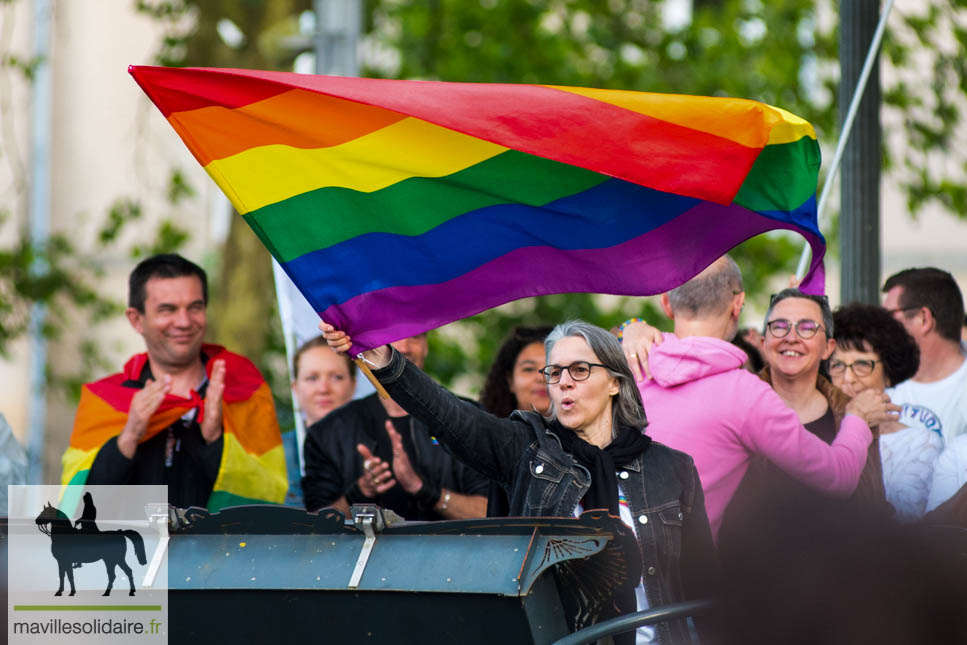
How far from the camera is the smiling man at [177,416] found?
4539 mm

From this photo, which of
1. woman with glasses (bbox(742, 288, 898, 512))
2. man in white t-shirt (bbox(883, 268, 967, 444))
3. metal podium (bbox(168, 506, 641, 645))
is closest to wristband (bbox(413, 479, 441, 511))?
woman with glasses (bbox(742, 288, 898, 512))

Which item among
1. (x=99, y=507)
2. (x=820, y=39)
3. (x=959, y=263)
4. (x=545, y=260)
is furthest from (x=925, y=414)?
(x=959, y=263)

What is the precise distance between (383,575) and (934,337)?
319 cm

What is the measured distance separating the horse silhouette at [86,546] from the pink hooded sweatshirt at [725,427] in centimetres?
154

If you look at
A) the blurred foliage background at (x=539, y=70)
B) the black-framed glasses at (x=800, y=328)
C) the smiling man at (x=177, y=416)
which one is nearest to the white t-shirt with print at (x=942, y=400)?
the black-framed glasses at (x=800, y=328)

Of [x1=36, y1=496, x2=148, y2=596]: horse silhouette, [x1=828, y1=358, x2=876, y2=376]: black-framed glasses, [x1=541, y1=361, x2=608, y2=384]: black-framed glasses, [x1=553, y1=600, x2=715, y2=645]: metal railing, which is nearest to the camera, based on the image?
[x1=553, y1=600, x2=715, y2=645]: metal railing

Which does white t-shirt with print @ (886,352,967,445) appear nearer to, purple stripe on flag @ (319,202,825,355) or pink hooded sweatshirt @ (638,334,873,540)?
purple stripe on flag @ (319,202,825,355)

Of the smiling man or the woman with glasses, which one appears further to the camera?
the smiling man

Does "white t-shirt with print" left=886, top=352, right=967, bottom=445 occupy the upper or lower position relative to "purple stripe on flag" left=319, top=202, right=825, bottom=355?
lower

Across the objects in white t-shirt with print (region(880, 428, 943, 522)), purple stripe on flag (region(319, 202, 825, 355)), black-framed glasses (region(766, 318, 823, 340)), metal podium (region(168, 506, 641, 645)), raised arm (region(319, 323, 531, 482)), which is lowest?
metal podium (region(168, 506, 641, 645))

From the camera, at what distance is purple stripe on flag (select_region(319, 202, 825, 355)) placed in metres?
3.95

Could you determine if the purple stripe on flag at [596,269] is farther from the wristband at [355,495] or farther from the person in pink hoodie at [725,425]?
the wristband at [355,495]

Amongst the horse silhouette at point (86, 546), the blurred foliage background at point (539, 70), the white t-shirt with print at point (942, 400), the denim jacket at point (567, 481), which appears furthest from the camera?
the blurred foliage background at point (539, 70)

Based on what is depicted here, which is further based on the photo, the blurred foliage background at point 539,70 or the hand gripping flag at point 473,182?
the blurred foliage background at point 539,70
